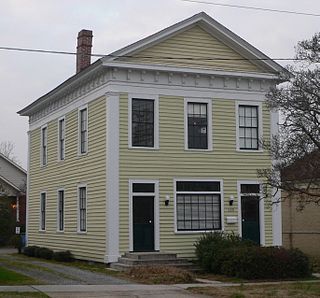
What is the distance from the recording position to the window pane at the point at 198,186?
27.2 metres

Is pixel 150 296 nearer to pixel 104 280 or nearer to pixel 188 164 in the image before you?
pixel 104 280

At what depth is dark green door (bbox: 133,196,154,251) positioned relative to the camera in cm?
2619

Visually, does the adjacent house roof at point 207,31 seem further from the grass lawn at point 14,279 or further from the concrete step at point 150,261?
the grass lawn at point 14,279

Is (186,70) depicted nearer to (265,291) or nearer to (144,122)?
(144,122)

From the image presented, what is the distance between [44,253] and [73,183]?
3975mm

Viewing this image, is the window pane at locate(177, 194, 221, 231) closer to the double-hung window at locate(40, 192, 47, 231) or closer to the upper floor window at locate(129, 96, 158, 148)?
the upper floor window at locate(129, 96, 158, 148)

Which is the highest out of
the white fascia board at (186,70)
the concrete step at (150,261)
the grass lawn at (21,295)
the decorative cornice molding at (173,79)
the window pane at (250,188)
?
the white fascia board at (186,70)

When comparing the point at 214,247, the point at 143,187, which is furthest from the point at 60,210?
the point at 214,247

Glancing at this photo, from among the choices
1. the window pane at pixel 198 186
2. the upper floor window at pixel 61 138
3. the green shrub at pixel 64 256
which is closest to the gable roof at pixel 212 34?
the window pane at pixel 198 186

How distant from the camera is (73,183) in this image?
99.3 ft

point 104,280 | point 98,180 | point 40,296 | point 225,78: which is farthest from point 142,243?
point 40,296

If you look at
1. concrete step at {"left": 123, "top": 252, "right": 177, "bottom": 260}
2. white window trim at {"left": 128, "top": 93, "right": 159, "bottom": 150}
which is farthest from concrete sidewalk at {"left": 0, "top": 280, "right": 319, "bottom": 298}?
white window trim at {"left": 128, "top": 93, "right": 159, "bottom": 150}

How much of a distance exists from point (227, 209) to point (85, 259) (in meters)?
6.20

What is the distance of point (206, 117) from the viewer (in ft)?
91.9
